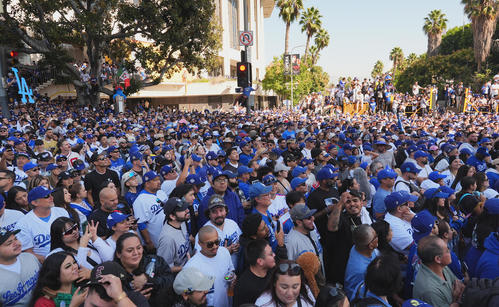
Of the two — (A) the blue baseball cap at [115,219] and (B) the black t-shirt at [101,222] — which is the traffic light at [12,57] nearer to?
(B) the black t-shirt at [101,222]

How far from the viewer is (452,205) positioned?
5402mm

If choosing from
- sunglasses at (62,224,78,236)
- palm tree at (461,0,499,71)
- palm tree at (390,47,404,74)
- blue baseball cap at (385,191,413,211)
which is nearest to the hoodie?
blue baseball cap at (385,191,413,211)

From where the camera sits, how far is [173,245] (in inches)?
161

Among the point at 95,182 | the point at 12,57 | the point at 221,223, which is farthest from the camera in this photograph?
the point at 12,57

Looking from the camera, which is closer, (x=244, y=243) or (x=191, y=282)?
(x=191, y=282)

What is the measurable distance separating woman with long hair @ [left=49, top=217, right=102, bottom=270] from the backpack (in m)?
3.27

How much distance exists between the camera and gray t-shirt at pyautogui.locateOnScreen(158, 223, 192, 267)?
4066 millimetres

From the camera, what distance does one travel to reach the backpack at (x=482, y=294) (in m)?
2.56

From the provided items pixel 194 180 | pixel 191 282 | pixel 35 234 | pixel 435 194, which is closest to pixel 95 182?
pixel 194 180

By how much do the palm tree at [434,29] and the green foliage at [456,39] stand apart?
0.83 m

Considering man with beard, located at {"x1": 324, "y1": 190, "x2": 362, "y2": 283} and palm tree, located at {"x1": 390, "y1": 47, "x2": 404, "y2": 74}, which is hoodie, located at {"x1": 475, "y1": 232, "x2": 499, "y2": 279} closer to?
Result: man with beard, located at {"x1": 324, "y1": 190, "x2": 362, "y2": 283}

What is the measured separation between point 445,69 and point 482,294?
49.1 meters

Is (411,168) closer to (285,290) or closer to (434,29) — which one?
(285,290)

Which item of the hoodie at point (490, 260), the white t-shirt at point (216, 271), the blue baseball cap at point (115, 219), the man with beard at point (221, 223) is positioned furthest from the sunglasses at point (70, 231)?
the hoodie at point (490, 260)
